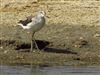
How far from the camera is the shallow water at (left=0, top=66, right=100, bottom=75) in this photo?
1280 cm

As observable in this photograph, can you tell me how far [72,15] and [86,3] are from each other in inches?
41.7

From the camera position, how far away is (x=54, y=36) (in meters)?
15.6

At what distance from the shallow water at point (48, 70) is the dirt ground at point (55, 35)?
42 cm

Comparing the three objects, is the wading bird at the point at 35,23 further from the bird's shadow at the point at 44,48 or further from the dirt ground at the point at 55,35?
the dirt ground at the point at 55,35

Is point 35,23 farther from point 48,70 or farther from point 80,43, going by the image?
point 48,70

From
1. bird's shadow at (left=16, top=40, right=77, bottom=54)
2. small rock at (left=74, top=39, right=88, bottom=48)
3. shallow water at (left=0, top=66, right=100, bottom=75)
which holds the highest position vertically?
small rock at (left=74, top=39, right=88, bottom=48)

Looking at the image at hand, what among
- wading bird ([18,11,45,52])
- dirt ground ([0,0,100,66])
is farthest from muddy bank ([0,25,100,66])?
wading bird ([18,11,45,52])

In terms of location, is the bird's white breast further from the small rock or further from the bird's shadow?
the small rock

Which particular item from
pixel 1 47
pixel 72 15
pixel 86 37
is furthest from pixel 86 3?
pixel 1 47

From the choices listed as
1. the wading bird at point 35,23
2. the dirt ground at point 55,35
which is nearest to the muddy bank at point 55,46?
the dirt ground at point 55,35

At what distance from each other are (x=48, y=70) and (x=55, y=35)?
272 cm

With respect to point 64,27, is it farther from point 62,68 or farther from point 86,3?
point 62,68

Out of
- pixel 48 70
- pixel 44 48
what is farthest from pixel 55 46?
pixel 48 70

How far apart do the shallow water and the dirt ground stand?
422mm
